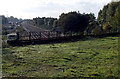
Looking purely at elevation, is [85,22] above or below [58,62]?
above

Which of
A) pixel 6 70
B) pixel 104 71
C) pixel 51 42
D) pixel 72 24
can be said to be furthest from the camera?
pixel 72 24

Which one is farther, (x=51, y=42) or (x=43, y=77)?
(x=51, y=42)

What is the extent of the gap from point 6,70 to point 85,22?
122ft

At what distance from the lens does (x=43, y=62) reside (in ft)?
67.8

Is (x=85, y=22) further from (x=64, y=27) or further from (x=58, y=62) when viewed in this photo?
(x=58, y=62)

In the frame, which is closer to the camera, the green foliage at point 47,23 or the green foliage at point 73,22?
the green foliage at point 73,22

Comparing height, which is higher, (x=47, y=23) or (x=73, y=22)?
(x=47, y=23)

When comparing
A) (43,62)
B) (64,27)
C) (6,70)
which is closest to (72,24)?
(64,27)

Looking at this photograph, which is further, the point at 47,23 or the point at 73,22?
the point at 47,23

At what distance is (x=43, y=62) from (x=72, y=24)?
102 feet

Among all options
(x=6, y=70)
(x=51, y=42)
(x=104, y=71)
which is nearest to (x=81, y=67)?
(x=104, y=71)

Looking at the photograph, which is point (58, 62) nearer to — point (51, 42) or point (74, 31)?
point (51, 42)

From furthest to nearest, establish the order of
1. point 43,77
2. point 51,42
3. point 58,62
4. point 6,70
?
point 51,42, point 58,62, point 6,70, point 43,77

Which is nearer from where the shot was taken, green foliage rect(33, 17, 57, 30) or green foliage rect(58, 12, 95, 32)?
green foliage rect(58, 12, 95, 32)
